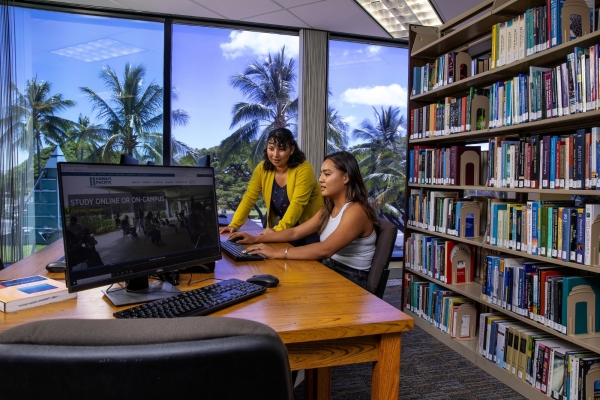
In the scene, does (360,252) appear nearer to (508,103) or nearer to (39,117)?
(508,103)

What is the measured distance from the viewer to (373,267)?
2.00 meters

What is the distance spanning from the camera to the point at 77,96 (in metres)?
4.19

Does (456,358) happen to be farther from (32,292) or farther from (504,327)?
(32,292)

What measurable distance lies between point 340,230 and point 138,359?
159 centimetres

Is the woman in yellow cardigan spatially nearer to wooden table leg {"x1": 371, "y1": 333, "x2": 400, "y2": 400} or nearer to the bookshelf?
the bookshelf

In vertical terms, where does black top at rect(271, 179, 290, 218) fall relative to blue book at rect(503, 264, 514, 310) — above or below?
above

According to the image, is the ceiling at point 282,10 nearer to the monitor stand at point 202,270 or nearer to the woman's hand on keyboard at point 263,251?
the woman's hand on keyboard at point 263,251

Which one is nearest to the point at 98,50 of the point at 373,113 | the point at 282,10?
the point at 282,10

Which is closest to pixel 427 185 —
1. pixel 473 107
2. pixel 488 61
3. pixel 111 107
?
pixel 473 107

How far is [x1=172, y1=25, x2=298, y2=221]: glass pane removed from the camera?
450cm

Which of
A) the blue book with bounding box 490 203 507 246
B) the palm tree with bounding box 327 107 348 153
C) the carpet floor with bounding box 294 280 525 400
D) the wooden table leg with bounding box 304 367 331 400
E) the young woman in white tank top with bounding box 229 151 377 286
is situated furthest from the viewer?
the palm tree with bounding box 327 107 348 153

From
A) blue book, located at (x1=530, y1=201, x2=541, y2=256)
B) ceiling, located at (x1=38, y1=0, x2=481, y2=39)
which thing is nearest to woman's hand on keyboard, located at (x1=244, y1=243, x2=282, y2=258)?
blue book, located at (x1=530, y1=201, x2=541, y2=256)

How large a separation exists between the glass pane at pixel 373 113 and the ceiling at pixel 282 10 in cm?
46

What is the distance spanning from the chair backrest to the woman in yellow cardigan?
31.1 inches
